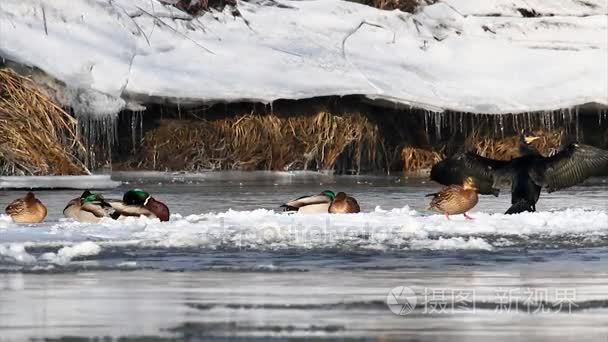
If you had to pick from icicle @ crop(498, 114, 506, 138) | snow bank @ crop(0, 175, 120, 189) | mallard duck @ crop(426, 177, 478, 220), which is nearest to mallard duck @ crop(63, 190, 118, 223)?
mallard duck @ crop(426, 177, 478, 220)

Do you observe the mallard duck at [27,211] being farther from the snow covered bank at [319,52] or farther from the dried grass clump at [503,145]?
the dried grass clump at [503,145]

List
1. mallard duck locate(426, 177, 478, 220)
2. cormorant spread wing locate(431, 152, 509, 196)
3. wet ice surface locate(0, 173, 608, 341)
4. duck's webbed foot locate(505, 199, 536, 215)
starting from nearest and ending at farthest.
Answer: wet ice surface locate(0, 173, 608, 341) < mallard duck locate(426, 177, 478, 220) < duck's webbed foot locate(505, 199, 536, 215) < cormorant spread wing locate(431, 152, 509, 196)

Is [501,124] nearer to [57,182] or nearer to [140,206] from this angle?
[57,182]

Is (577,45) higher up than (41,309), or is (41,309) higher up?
(577,45)

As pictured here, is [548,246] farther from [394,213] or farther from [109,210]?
[109,210]

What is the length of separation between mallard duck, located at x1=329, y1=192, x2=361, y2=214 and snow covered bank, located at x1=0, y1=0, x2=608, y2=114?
4377 mm

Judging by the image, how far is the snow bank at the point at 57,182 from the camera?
56.8ft

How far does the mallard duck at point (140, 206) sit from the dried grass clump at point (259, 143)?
22.3 ft

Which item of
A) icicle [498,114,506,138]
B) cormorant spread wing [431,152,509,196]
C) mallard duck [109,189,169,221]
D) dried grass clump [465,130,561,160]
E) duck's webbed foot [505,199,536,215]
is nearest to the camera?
mallard duck [109,189,169,221]

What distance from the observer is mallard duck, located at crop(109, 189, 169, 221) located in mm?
12992

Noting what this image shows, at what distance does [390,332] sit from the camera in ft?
24.2

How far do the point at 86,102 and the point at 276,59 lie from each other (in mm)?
2185

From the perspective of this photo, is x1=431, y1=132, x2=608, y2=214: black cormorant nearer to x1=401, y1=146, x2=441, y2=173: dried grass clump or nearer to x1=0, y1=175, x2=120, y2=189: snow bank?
x1=0, y1=175, x2=120, y2=189: snow bank

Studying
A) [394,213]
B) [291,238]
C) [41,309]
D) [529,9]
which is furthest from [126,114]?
[41,309]
